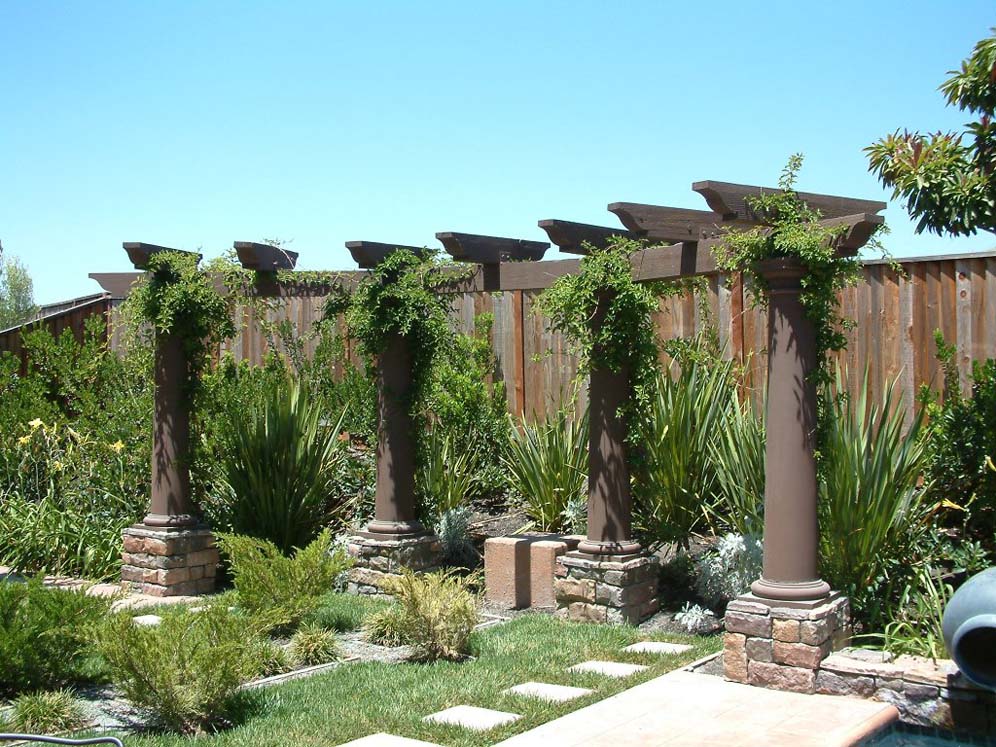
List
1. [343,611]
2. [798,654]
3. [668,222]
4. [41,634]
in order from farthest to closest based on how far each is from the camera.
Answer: [343,611]
[668,222]
[798,654]
[41,634]

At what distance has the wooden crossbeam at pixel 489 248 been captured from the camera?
7.84 metres

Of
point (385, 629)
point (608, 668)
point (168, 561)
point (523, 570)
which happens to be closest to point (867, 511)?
point (608, 668)

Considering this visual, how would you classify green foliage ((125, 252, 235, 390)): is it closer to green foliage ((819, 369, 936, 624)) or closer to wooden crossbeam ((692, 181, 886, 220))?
wooden crossbeam ((692, 181, 886, 220))

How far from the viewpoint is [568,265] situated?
24.6 feet

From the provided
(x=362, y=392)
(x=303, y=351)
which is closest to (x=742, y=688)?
(x=362, y=392)

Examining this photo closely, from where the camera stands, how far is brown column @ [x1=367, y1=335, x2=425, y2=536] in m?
8.41

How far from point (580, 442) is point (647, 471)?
1.11 meters

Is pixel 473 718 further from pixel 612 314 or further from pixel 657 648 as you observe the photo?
pixel 612 314

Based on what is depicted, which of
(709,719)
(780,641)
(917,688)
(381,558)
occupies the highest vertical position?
(381,558)

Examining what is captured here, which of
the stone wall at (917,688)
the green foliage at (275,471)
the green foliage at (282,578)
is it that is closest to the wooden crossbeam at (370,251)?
the green foliage at (275,471)

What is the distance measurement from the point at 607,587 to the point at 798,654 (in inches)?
67.8

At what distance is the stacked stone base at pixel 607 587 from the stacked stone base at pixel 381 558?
143cm

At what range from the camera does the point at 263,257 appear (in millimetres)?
8484

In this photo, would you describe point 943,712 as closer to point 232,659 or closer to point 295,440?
point 232,659
